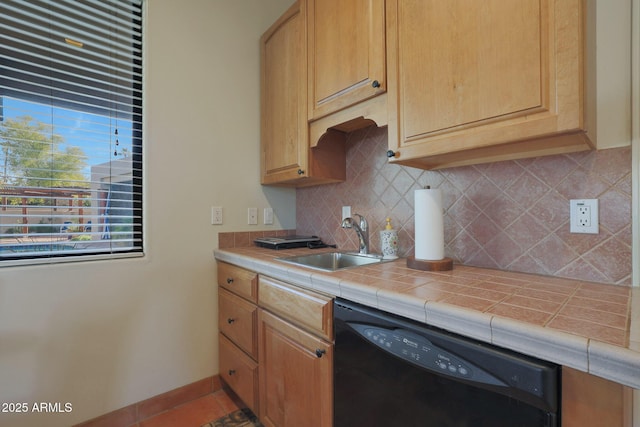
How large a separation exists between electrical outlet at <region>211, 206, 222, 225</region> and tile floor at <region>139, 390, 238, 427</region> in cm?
109

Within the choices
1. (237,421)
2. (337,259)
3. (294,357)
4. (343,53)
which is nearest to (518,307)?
(294,357)

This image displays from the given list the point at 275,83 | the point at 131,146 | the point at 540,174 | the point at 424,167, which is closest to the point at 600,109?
the point at 540,174

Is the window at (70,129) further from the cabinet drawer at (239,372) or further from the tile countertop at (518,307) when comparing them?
the tile countertop at (518,307)

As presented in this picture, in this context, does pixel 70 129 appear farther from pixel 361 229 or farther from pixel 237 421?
pixel 237 421

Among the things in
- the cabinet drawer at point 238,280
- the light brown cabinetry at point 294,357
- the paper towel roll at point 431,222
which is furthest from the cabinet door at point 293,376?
the paper towel roll at point 431,222

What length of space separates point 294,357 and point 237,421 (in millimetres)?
770

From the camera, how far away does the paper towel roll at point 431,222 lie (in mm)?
1141

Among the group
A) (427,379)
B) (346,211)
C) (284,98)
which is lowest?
(427,379)

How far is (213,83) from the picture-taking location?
1876mm

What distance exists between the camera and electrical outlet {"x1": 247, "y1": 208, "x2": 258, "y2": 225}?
202cm

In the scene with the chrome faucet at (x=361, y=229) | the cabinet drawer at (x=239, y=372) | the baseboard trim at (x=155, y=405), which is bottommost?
the baseboard trim at (x=155, y=405)

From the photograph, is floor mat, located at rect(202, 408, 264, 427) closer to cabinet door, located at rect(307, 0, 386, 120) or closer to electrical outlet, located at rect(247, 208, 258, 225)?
electrical outlet, located at rect(247, 208, 258, 225)

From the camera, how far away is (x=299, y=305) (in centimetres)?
115

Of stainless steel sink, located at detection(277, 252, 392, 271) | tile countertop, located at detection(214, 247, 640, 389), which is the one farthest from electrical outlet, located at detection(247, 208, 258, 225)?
tile countertop, located at detection(214, 247, 640, 389)
